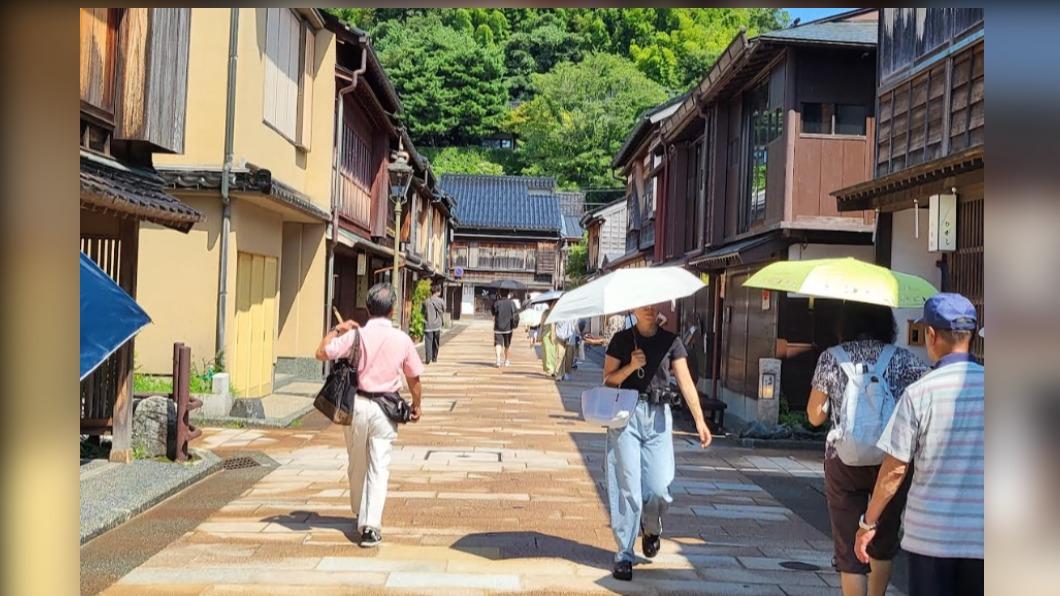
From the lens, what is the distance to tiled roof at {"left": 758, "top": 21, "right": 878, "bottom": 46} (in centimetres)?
1405

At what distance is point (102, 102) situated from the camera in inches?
371

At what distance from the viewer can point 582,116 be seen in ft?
206

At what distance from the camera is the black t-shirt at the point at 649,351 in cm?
664

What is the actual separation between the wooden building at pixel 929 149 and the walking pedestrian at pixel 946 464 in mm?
5478

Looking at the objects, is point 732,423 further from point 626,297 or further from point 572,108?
point 572,108

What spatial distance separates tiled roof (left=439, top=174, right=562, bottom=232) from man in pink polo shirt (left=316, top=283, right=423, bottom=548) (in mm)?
51922

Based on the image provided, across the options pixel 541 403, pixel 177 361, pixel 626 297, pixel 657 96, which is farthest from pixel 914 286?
pixel 657 96

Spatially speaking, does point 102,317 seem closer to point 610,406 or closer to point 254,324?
point 610,406

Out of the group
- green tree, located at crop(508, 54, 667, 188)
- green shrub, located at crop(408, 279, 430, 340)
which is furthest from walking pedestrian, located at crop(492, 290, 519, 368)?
green tree, located at crop(508, 54, 667, 188)

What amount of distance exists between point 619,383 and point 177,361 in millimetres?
5336

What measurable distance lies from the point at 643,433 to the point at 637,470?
26cm

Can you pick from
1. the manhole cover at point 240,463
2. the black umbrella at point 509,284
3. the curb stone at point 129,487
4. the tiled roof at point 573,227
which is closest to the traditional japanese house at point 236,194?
the manhole cover at point 240,463

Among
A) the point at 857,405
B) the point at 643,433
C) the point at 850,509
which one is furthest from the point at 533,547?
the point at 857,405

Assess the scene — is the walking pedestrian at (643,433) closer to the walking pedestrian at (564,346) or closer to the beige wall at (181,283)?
the beige wall at (181,283)
